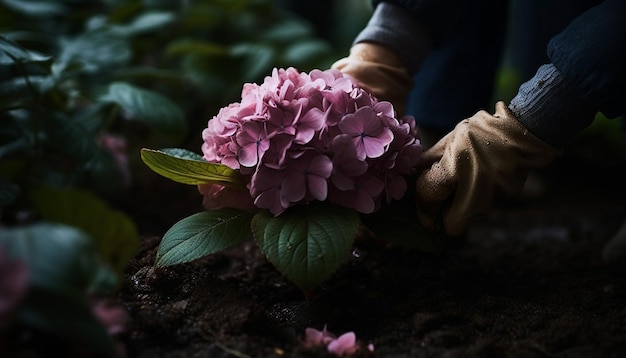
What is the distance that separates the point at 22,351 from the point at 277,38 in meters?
1.79

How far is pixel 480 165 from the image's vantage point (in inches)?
39.5

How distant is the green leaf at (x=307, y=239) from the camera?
887 mm

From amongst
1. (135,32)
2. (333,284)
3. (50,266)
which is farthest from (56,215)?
(135,32)

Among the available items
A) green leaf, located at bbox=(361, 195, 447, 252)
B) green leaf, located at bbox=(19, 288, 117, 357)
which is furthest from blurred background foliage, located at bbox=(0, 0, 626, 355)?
green leaf, located at bbox=(361, 195, 447, 252)

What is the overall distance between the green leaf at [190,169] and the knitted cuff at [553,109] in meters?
0.48

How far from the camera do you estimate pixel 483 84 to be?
62.7 inches

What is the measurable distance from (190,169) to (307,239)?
219 mm

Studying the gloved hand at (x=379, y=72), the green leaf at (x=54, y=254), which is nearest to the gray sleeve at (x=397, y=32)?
the gloved hand at (x=379, y=72)

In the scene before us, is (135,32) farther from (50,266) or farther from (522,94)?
(50,266)

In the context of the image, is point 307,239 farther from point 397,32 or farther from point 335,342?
point 397,32

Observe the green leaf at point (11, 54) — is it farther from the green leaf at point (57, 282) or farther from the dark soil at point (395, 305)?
the green leaf at point (57, 282)

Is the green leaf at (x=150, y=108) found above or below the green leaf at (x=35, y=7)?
below

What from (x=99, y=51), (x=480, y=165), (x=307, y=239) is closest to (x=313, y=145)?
(x=307, y=239)

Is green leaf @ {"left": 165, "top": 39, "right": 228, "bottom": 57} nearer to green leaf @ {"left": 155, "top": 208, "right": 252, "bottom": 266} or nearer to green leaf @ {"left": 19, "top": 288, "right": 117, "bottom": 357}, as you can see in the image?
green leaf @ {"left": 155, "top": 208, "right": 252, "bottom": 266}
